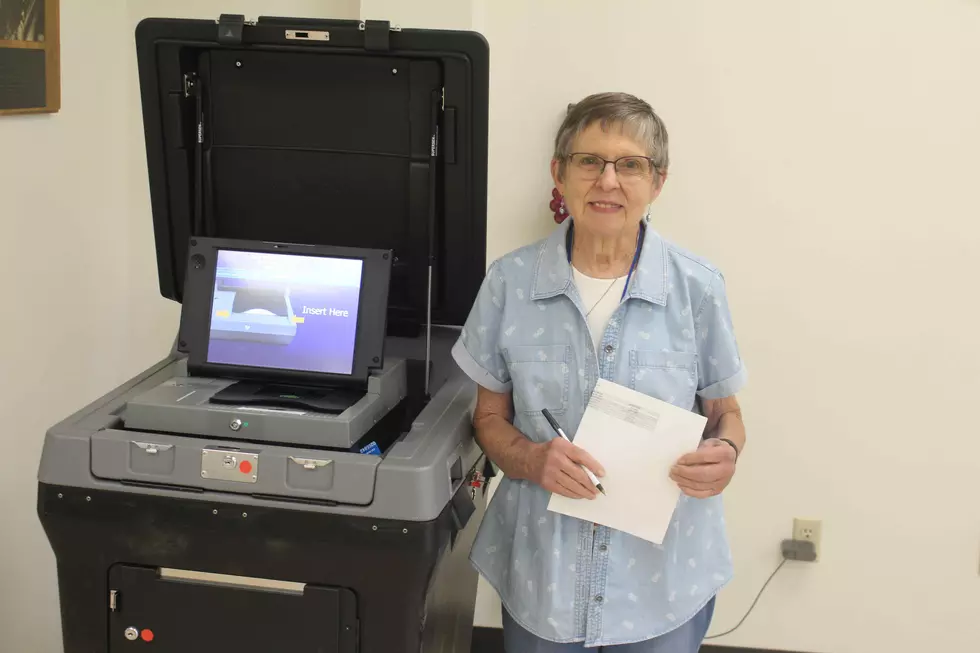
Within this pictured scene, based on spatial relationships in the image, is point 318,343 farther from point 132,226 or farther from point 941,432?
point 941,432

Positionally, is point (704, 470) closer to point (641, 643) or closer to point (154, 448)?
point (641, 643)

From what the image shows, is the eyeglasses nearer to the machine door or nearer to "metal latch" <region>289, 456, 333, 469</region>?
"metal latch" <region>289, 456, 333, 469</region>

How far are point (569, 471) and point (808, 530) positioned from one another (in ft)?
4.01

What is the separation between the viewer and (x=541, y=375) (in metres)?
1.38

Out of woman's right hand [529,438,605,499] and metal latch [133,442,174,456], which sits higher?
metal latch [133,442,174,456]

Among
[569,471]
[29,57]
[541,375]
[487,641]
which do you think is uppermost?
[29,57]

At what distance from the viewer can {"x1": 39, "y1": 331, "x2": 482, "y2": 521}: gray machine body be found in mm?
1218

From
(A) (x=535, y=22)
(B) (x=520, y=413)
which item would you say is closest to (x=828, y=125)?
(A) (x=535, y=22)

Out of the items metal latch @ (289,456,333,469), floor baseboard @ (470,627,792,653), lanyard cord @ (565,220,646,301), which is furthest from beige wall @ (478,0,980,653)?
metal latch @ (289,456,333,469)

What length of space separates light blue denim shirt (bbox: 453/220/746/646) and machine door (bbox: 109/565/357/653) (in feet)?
0.96

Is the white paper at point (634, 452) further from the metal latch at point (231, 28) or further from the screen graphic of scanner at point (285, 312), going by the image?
the metal latch at point (231, 28)

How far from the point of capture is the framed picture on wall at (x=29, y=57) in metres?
1.66

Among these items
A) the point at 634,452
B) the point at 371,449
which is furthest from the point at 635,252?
the point at 371,449

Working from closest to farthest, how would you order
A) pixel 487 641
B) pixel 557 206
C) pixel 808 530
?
1. pixel 557 206
2. pixel 808 530
3. pixel 487 641
